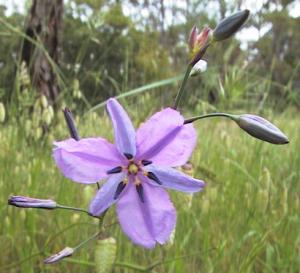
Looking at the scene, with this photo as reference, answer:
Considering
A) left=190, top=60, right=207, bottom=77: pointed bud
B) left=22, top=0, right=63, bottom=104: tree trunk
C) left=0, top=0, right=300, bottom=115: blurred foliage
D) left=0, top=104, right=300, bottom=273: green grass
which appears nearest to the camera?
left=190, top=60, right=207, bottom=77: pointed bud

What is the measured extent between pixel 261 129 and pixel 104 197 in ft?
0.73

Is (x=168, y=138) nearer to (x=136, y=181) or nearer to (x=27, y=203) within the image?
(x=136, y=181)

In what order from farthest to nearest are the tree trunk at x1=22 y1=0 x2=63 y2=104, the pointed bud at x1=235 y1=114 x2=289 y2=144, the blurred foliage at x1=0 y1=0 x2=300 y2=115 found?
the tree trunk at x1=22 y1=0 x2=63 y2=104 → the blurred foliage at x1=0 y1=0 x2=300 y2=115 → the pointed bud at x1=235 y1=114 x2=289 y2=144

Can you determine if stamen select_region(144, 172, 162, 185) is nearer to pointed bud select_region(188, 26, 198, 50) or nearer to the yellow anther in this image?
the yellow anther

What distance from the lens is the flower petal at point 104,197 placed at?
0.74 metres

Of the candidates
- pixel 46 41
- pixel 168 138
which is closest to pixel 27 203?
pixel 168 138

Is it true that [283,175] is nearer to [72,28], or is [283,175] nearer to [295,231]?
[295,231]

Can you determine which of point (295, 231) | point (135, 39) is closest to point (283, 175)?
point (295, 231)

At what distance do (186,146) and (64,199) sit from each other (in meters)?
1.25

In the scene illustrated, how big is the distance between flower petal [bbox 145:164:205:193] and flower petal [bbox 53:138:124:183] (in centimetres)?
7

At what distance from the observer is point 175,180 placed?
762 mm

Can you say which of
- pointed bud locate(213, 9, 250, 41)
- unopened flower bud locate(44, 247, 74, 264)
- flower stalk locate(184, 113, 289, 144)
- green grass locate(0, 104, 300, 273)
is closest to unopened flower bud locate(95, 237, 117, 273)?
unopened flower bud locate(44, 247, 74, 264)

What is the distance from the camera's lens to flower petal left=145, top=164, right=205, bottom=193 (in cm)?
75

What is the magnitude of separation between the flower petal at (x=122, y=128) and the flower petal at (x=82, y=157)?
2 cm
